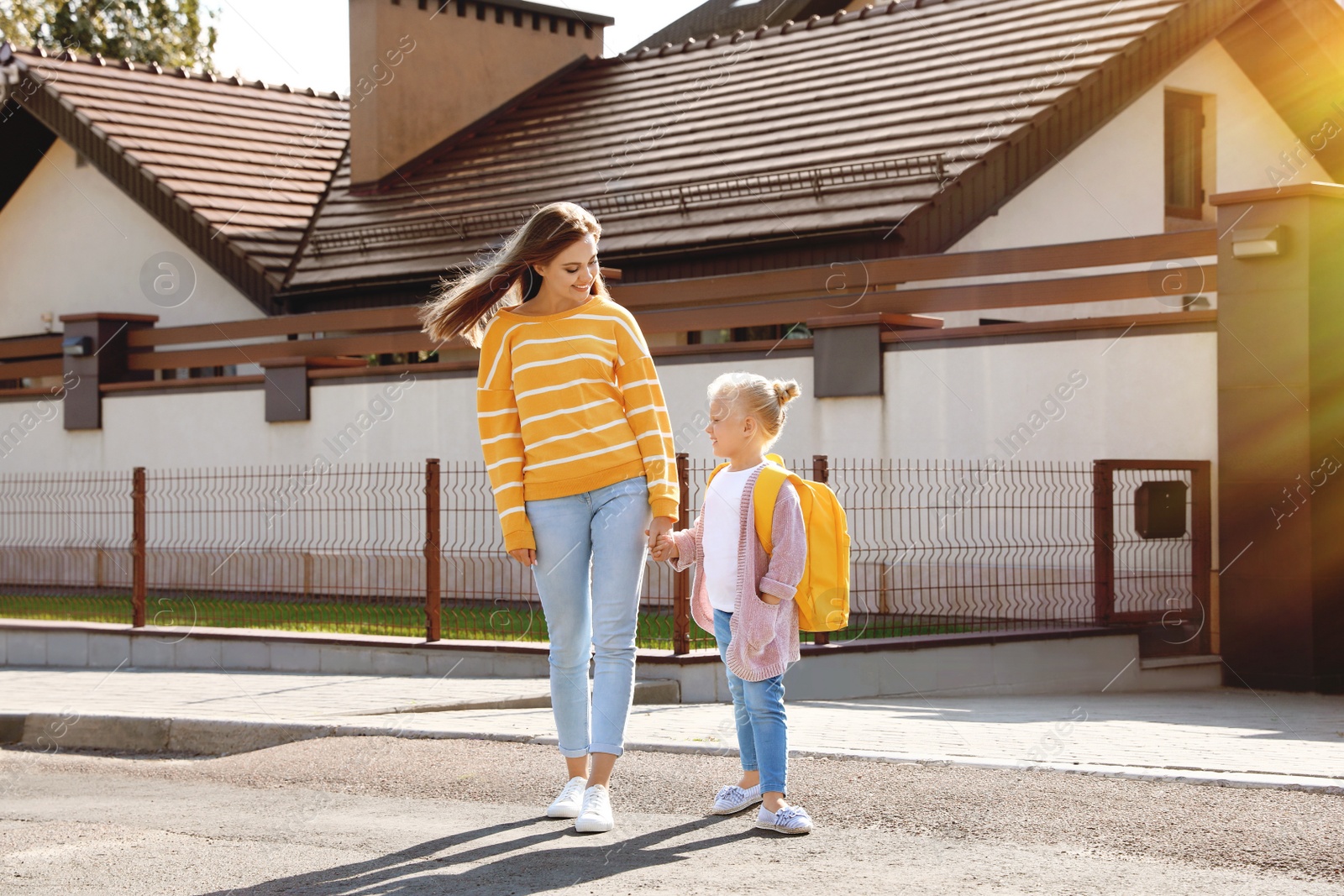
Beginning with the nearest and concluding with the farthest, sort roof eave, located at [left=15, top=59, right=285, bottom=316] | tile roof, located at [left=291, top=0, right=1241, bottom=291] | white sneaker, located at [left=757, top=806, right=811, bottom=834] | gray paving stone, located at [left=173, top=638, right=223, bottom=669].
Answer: white sneaker, located at [left=757, top=806, right=811, bottom=834]
gray paving stone, located at [left=173, top=638, right=223, bottom=669]
tile roof, located at [left=291, top=0, right=1241, bottom=291]
roof eave, located at [left=15, top=59, right=285, bottom=316]

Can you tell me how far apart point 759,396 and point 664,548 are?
1.97ft

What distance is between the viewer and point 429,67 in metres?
20.3

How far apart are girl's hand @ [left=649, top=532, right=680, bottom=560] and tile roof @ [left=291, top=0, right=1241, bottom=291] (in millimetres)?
9565

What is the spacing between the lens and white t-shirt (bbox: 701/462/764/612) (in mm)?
5199

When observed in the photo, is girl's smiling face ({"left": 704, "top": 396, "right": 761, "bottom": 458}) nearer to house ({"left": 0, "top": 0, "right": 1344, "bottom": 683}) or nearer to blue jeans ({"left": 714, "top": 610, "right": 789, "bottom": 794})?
blue jeans ({"left": 714, "top": 610, "right": 789, "bottom": 794})

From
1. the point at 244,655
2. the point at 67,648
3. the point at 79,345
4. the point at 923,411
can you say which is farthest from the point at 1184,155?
the point at 67,648

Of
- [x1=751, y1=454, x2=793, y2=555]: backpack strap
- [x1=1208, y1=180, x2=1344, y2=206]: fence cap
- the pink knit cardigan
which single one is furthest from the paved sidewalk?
[x1=1208, y1=180, x2=1344, y2=206]: fence cap

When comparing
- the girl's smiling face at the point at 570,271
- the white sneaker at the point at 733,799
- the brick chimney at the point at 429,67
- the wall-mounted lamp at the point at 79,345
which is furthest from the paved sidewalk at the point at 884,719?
the brick chimney at the point at 429,67

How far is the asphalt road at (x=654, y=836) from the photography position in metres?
4.42

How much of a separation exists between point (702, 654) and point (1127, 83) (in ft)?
30.8

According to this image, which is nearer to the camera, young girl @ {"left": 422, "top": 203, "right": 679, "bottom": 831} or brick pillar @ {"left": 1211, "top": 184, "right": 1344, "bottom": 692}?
young girl @ {"left": 422, "top": 203, "right": 679, "bottom": 831}

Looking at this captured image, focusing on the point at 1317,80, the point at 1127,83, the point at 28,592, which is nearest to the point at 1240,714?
the point at 1127,83

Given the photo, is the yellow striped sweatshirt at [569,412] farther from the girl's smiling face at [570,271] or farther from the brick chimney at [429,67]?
the brick chimney at [429,67]

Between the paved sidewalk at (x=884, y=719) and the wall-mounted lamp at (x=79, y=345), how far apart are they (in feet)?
23.7
